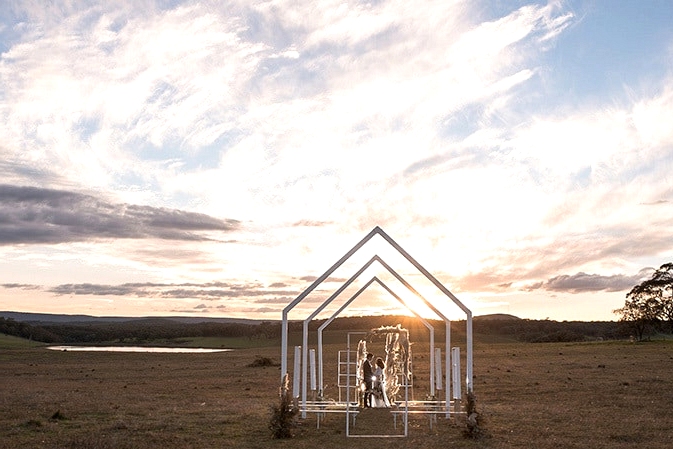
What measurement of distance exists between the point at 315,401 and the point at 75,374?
23004 millimetres

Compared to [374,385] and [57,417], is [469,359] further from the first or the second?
[57,417]

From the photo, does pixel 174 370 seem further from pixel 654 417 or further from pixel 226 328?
pixel 226 328

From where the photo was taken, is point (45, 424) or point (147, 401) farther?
point (147, 401)

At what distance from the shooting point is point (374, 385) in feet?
Answer: 63.5

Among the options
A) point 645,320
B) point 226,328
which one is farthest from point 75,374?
point 226,328

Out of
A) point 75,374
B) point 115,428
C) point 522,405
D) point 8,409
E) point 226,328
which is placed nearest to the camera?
point 115,428

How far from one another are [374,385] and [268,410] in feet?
10.8

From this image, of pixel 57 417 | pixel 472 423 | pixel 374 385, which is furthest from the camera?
pixel 374 385

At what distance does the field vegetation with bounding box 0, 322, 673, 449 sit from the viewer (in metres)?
15.2

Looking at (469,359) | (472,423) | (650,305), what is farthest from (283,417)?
(650,305)

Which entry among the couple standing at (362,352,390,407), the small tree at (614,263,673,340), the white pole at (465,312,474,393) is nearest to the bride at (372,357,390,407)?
the couple standing at (362,352,390,407)

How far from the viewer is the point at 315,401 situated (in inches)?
747

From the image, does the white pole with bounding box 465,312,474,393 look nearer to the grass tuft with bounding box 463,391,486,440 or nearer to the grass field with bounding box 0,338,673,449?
the grass tuft with bounding box 463,391,486,440

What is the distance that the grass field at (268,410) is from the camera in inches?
598
